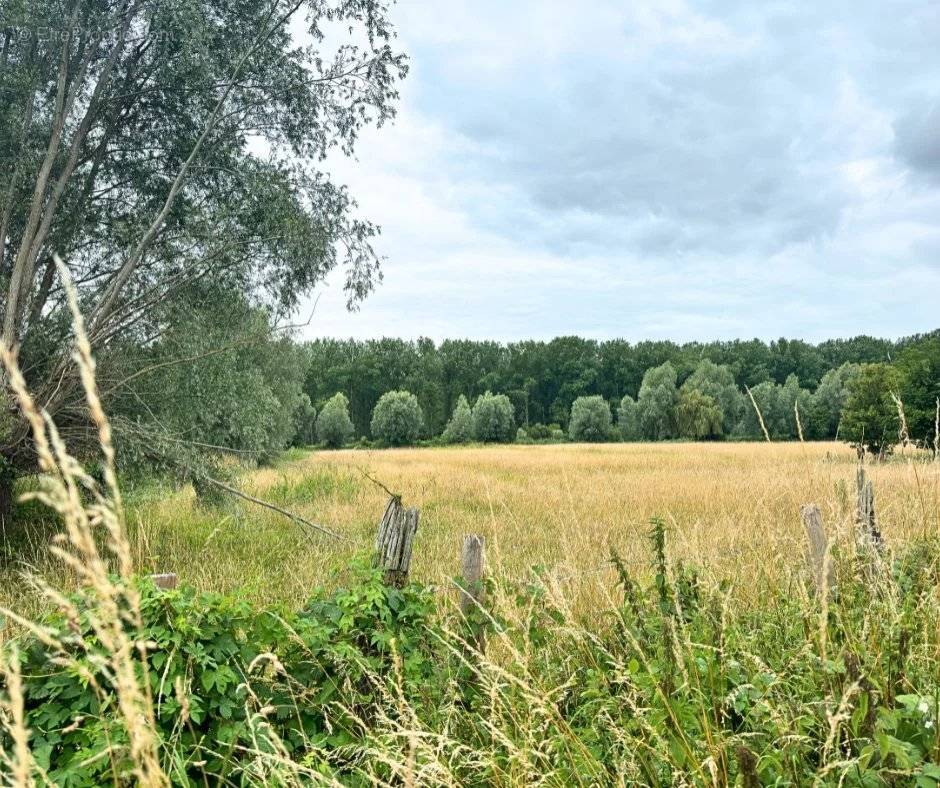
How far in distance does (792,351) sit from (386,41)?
290ft

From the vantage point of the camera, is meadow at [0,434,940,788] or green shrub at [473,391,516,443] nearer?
meadow at [0,434,940,788]

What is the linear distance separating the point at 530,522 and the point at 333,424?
52.1 meters

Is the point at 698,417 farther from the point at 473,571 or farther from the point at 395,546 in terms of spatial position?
the point at 395,546

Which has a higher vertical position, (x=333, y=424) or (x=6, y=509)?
(x=6, y=509)

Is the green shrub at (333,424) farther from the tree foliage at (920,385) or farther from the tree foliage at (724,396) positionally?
the tree foliage at (920,385)

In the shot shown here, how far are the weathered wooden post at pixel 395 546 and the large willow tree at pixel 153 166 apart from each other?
5.53 meters

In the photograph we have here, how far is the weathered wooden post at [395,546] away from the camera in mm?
3707

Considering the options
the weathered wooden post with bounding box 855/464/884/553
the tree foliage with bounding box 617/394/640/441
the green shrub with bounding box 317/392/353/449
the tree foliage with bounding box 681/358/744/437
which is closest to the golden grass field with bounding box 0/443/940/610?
the weathered wooden post with bounding box 855/464/884/553

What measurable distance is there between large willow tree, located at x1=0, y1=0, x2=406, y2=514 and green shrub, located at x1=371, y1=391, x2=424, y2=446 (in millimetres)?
55645

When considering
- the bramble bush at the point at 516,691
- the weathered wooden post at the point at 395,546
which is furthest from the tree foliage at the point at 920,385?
the weathered wooden post at the point at 395,546

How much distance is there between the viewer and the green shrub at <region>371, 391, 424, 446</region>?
65.2 m

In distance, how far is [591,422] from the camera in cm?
6856

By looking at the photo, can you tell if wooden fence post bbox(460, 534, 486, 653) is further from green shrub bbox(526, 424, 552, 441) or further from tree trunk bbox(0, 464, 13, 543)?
green shrub bbox(526, 424, 552, 441)

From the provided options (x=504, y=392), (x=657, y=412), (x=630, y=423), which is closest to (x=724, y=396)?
(x=657, y=412)
